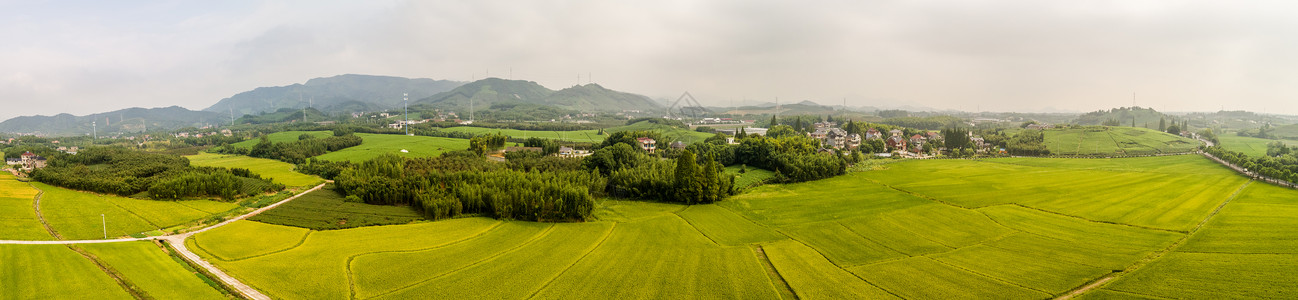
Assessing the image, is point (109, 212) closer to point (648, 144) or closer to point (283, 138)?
point (648, 144)

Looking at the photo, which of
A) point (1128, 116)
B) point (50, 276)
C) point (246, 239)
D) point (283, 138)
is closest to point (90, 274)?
point (50, 276)

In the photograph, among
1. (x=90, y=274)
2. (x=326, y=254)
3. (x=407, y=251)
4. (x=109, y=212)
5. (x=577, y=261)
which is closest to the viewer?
(x=90, y=274)

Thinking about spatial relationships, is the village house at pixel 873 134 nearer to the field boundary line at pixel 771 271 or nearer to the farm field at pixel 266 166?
the field boundary line at pixel 771 271

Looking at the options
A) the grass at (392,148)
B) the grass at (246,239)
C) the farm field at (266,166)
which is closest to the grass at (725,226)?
the grass at (246,239)

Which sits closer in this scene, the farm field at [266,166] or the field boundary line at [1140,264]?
the field boundary line at [1140,264]

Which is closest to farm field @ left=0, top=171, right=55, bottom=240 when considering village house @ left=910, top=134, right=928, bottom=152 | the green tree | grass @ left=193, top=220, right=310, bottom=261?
grass @ left=193, top=220, right=310, bottom=261

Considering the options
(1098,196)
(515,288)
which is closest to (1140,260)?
(1098,196)

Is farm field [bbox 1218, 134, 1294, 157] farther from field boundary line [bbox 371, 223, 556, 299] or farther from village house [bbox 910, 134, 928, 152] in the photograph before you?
field boundary line [bbox 371, 223, 556, 299]
